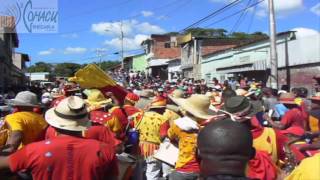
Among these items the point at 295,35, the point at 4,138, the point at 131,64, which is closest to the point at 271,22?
the point at 295,35

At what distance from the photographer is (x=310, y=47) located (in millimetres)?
23797

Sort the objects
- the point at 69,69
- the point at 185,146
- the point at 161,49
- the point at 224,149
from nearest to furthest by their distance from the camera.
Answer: the point at 224,149, the point at 185,146, the point at 69,69, the point at 161,49

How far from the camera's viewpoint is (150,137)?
8430 millimetres

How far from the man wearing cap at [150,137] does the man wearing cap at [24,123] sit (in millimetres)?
2491

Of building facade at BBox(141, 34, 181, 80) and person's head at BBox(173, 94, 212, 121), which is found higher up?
building facade at BBox(141, 34, 181, 80)

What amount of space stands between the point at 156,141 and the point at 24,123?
3025 mm

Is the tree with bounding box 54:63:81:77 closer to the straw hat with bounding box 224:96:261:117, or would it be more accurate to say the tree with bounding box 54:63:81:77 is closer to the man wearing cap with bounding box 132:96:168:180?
the man wearing cap with bounding box 132:96:168:180

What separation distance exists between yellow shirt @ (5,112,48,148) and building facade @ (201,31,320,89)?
17.8 m

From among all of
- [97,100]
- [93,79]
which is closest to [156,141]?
[97,100]

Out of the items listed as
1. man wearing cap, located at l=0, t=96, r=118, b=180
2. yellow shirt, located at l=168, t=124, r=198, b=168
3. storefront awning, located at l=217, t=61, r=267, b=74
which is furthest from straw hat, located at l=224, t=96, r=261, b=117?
storefront awning, located at l=217, t=61, r=267, b=74

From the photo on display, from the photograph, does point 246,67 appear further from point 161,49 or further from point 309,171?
point 161,49

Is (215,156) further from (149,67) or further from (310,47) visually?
(149,67)

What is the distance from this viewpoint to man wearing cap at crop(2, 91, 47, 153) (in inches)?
220

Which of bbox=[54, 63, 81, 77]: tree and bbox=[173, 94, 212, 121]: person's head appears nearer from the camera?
bbox=[173, 94, 212, 121]: person's head
